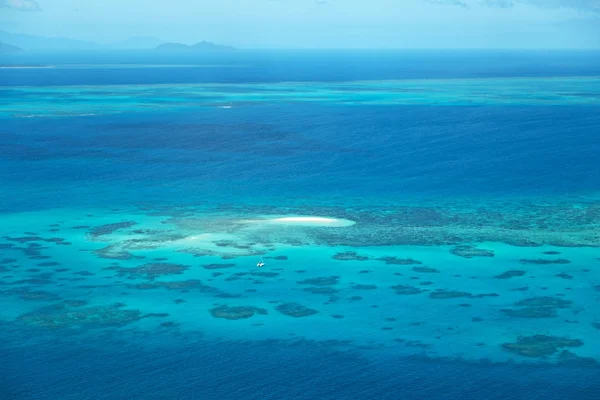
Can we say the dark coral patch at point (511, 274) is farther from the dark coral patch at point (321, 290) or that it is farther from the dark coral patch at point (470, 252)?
the dark coral patch at point (321, 290)

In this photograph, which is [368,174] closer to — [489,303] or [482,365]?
[489,303]

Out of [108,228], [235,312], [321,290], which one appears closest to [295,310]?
[235,312]

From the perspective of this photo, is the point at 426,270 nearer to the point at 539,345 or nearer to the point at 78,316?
the point at 539,345

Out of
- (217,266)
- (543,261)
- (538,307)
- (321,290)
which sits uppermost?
(543,261)

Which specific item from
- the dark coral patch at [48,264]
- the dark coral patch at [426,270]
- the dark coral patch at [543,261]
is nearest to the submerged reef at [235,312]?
the dark coral patch at [426,270]

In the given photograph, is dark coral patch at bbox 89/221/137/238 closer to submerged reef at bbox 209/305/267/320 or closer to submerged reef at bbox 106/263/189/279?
submerged reef at bbox 106/263/189/279

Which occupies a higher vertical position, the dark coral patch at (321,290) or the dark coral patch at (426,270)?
the dark coral patch at (426,270)

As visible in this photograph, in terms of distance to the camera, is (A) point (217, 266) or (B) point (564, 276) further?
(A) point (217, 266)
